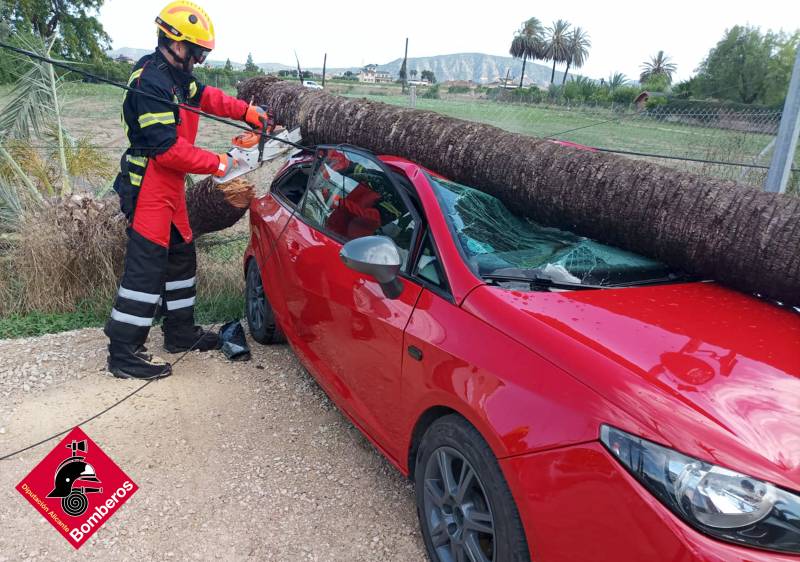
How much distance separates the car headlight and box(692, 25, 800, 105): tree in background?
163 feet

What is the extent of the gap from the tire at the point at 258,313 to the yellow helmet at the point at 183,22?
1.61 meters

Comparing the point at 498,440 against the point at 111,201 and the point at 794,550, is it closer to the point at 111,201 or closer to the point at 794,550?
the point at 794,550

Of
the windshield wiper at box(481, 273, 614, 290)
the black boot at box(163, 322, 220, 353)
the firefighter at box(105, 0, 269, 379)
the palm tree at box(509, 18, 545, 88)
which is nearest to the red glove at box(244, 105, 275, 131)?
the firefighter at box(105, 0, 269, 379)

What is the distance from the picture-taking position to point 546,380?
1849 mm

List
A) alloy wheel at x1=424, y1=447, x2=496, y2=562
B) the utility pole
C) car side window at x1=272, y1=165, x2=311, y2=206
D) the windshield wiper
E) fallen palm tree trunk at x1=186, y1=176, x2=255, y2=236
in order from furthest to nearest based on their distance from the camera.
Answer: fallen palm tree trunk at x1=186, y1=176, x2=255, y2=236, the utility pole, car side window at x1=272, y1=165, x2=311, y2=206, the windshield wiper, alloy wheel at x1=424, y1=447, x2=496, y2=562

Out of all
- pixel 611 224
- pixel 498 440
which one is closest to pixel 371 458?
pixel 498 440

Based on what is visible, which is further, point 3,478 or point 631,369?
point 3,478

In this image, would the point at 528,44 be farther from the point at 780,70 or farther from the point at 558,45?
the point at 780,70

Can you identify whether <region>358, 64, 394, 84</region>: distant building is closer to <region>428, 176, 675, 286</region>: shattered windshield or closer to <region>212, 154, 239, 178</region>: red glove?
<region>212, 154, 239, 178</region>: red glove

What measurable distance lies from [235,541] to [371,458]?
0.87 m

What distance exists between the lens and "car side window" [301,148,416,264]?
2.86 meters

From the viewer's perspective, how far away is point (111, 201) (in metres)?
5.62

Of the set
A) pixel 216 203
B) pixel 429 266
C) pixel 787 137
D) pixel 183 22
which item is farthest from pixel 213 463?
pixel 787 137

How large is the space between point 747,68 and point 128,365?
52.6 meters
